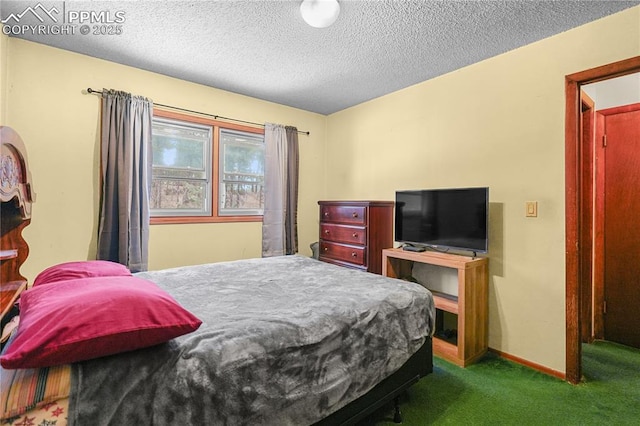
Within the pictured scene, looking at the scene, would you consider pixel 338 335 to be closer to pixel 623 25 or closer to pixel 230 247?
pixel 230 247

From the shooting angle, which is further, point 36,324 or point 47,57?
point 47,57

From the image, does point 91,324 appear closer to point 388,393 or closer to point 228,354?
point 228,354

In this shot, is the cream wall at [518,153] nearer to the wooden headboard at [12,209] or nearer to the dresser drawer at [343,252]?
the dresser drawer at [343,252]

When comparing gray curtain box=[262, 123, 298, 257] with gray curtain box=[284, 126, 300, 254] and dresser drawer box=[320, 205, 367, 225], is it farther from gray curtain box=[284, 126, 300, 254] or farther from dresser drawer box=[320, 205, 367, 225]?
dresser drawer box=[320, 205, 367, 225]

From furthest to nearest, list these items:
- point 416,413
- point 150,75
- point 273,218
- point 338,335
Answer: point 273,218 < point 150,75 < point 416,413 < point 338,335

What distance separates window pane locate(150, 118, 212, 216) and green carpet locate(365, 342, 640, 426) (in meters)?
2.75

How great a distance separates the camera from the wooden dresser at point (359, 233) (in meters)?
3.25

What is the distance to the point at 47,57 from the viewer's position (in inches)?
101

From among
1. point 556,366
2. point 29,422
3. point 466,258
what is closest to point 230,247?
point 466,258

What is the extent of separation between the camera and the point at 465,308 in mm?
2455

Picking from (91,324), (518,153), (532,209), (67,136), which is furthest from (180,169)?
(532,209)

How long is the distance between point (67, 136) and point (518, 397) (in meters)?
4.07

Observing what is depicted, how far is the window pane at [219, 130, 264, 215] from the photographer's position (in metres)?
3.68

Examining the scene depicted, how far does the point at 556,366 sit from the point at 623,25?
8.10 feet
